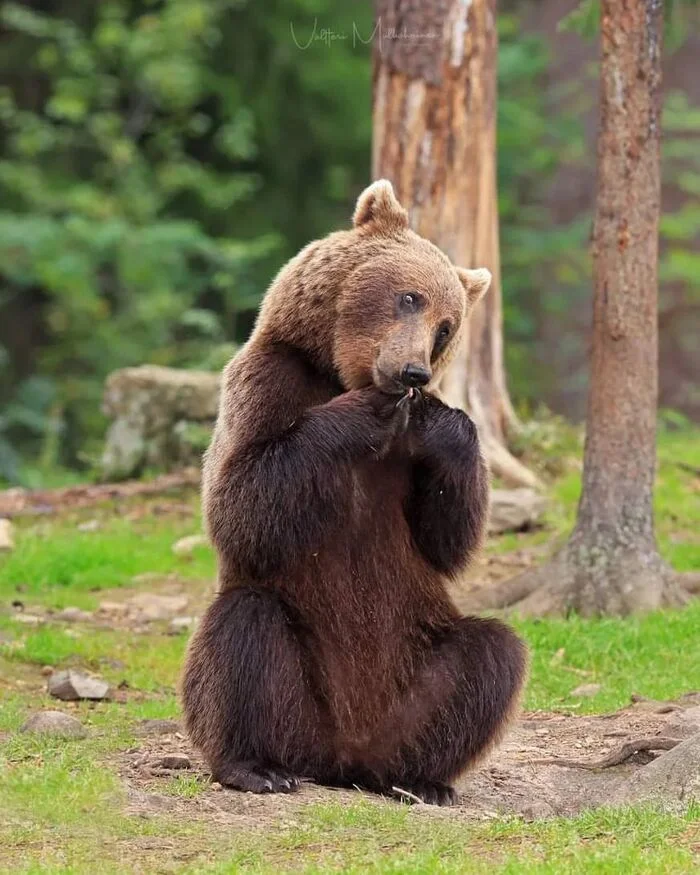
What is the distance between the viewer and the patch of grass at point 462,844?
4.50m

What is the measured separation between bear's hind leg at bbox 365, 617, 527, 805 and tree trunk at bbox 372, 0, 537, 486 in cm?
534

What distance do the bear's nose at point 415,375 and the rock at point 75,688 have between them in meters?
2.97

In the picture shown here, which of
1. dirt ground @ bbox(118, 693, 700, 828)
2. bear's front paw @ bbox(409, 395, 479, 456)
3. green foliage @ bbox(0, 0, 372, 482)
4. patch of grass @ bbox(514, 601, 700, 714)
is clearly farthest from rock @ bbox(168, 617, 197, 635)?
green foliage @ bbox(0, 0, 372, 482)

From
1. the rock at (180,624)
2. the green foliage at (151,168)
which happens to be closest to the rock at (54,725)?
the rock at (180,624)

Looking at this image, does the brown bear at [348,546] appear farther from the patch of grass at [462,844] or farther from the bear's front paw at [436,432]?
the patch of grass at [462,844]

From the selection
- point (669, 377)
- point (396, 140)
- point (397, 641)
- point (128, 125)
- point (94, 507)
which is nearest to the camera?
point (397, 641)

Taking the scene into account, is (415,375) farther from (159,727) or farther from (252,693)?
(159,727)

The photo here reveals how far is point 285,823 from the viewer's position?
496 cm

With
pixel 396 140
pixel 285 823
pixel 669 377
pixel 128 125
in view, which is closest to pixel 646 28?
pixel 396 140

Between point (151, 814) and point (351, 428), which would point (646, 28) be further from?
point (151, 814)

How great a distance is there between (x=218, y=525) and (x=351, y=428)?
2.06ft

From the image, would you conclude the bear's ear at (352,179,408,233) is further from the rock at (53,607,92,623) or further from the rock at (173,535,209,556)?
the rock at (173,535,209,556)

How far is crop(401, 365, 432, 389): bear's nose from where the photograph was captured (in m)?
5.27

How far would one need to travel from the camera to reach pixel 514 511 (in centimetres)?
1085
